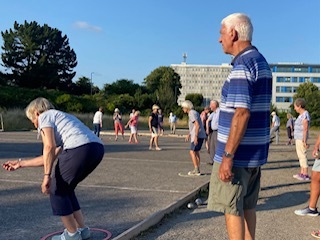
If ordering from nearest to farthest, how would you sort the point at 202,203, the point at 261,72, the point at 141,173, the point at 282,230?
the point at 261,72 → the point at 282,230 → the point at 202,203 → the point at 141,173

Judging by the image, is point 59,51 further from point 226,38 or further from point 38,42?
point 226,38

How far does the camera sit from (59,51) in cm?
8256

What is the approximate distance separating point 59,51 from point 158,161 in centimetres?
7369

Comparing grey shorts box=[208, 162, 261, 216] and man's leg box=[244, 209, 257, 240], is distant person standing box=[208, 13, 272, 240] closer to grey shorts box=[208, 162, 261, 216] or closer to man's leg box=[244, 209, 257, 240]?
grey shorts box=[208, 162, 261, 216]

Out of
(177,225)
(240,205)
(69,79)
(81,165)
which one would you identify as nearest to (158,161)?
(177,225)

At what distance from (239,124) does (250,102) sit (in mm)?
212

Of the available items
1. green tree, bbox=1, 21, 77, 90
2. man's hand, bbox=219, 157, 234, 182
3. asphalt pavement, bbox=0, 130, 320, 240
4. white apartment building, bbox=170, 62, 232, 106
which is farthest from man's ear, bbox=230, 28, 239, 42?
white apartment building, bbox=170, 62, 232, 106

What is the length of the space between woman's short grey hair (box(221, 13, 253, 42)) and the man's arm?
70cm

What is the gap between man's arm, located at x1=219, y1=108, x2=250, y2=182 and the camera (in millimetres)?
3455

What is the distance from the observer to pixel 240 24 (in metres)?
3.65

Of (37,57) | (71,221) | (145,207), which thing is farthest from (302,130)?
(37,57)

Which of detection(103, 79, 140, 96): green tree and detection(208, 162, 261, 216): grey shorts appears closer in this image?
detection(208, 162, 261, 216): grey shorts

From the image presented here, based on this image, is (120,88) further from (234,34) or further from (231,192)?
(231,192)

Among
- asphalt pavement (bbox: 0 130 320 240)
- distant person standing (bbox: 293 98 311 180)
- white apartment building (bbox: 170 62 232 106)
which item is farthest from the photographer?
white apartment building (bbox: 170 62 232 106)
